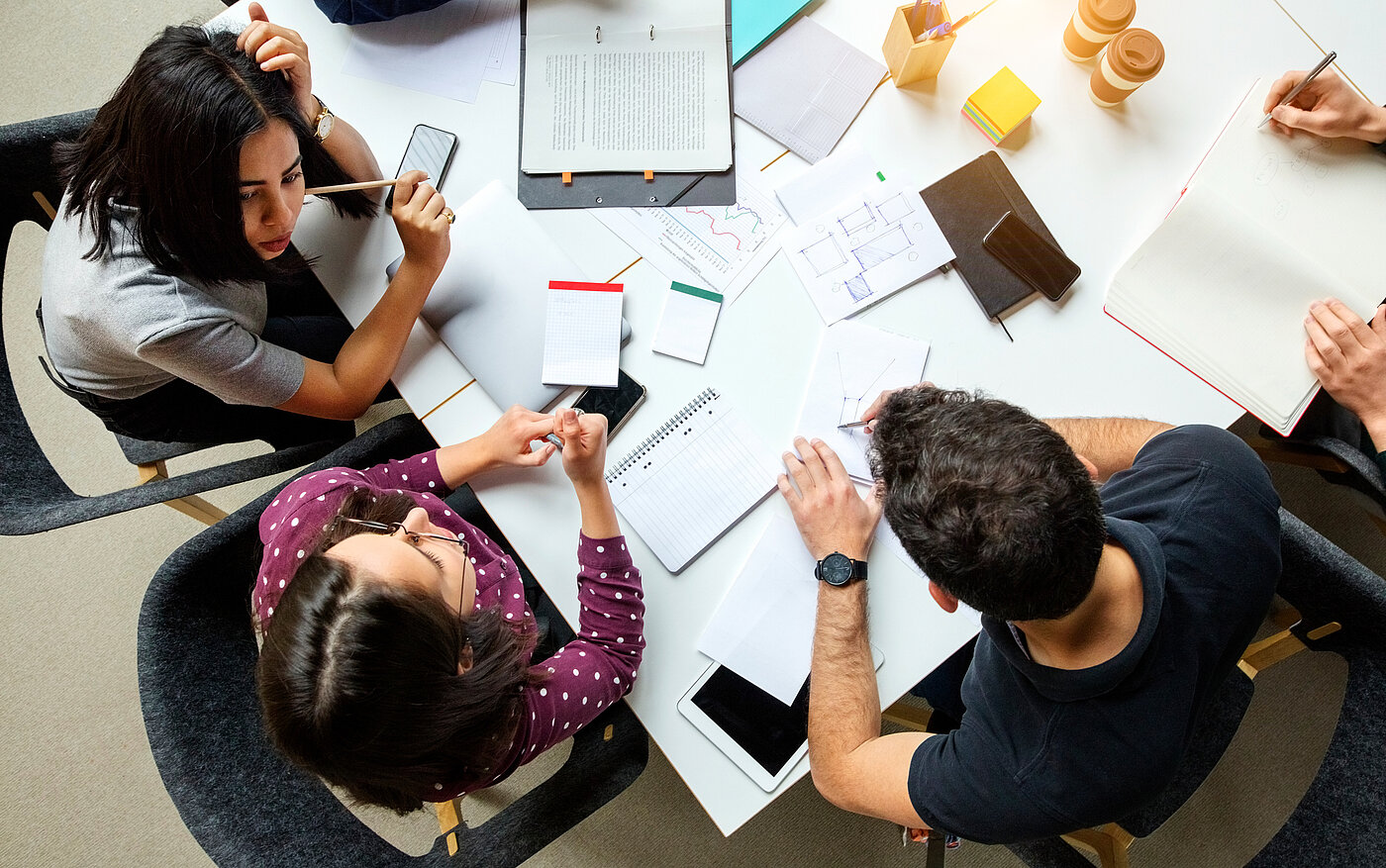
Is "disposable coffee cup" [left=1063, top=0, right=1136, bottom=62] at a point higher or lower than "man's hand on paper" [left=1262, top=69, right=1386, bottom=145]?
higher

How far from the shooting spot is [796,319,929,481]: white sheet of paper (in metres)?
1.18

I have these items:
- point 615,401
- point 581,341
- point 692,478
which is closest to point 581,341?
point 581,341

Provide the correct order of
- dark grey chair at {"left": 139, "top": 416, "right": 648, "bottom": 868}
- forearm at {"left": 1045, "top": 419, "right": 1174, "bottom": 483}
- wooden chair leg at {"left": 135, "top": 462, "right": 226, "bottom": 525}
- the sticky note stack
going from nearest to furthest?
dark grey chair at {"left": 139, "top": 416, "right": 648, "bottom": 868}
forearm at {"left": 1045, "top": 419, "right": 1174, "bottom": 483}
the sticky note stack
wooden chair leg at {"left": 135, "top": 462, "right": 226, "bottom": 525}

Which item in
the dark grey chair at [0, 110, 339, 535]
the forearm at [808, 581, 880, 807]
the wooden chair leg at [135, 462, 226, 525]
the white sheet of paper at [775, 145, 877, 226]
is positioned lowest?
the wooden chair leg at [135, 462, 226, 525]

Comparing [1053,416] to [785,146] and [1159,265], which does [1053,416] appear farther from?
[785,146]

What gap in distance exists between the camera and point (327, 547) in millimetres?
916

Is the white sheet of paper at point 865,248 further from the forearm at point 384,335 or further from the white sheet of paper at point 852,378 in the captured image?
the forearm at point 384,335

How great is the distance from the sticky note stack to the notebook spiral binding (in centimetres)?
63

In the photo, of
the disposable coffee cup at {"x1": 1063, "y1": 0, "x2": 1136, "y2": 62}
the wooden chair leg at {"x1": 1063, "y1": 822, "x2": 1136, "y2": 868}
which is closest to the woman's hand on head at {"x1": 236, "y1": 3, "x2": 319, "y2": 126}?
the disposable coffee cup at {"x1": 1063, "y1": 0, "x2": 1136, "y2": 62}

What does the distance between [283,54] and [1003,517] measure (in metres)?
1.17

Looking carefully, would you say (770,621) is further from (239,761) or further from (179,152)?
(179,152)

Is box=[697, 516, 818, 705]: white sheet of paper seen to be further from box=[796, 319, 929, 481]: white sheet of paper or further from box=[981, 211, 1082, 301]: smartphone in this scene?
box=[981, 211, 1082, 301]: smartphone

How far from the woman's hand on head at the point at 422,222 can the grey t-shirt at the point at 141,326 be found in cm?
26

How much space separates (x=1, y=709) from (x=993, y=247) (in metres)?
2.43
